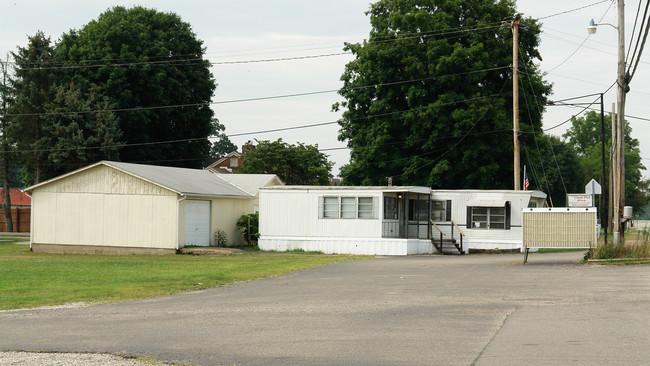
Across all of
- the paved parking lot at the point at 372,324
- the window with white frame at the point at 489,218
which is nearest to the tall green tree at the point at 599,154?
the window with white frame at the point at 489,218

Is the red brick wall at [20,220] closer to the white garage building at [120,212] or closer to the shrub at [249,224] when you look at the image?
the white garage building at [120,212]

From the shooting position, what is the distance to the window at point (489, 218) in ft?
112

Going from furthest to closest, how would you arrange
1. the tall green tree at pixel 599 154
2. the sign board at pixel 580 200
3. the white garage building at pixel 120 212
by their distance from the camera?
the tall green tree at pixel 599 154, the white garage building at pixel 120 212, the sign board at pixel 580 200

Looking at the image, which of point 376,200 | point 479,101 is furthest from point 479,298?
point 479,101

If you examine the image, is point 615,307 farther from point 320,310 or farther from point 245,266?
point 245,266

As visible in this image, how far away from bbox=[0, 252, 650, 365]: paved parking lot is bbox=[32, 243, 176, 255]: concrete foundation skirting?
17235 mm

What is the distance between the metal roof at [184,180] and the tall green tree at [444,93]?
9345 mm

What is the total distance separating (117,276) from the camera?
20938 millimetres

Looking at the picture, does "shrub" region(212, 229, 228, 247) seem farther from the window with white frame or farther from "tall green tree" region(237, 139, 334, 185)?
"tall green tree" region(237, 139, 334, 185)

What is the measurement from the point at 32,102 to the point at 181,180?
985 inches

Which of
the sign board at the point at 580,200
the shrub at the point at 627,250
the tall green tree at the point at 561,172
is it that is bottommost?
the shrub at the point at 627,250

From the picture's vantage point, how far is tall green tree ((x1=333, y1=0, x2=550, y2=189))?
139 feet

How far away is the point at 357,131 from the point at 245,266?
23384 mm

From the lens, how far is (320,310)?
42.5 feet
